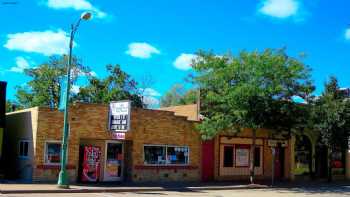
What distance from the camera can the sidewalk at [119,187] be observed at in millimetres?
21906

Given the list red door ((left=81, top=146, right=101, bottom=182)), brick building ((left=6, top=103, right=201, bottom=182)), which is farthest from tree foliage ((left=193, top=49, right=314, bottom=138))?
red door ((left=81, top=146, right=101, bottom=182))

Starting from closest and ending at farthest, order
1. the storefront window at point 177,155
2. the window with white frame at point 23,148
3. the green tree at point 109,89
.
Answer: the window with white frame at point 23,148 → the storefront window at point 177,155 → the green tree at point 109,89

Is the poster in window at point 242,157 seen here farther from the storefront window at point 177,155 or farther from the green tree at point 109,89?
the green tree at point 109,89

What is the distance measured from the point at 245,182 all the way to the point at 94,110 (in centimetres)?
1078

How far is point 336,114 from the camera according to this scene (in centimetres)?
3425

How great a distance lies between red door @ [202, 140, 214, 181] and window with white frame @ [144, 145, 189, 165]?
49.8 inches

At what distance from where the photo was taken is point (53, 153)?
85.3 ft

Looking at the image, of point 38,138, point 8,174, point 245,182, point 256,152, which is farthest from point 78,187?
point 256,152

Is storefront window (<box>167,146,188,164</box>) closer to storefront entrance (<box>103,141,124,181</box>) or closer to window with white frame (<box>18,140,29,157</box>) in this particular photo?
storefront entrance (<box>103,141,124,181</box>)

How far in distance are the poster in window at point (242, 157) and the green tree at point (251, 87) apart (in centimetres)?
391

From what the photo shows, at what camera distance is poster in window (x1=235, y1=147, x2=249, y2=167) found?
33.2 meters

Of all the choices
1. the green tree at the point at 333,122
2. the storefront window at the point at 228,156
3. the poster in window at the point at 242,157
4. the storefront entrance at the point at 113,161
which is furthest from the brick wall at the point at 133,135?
the green tree at the point at 333,122

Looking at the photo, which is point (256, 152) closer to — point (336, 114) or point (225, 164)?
point (225, 164)

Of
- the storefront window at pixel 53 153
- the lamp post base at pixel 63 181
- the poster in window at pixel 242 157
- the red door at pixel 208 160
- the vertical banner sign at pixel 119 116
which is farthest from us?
the poster in window at pixel 242 157
